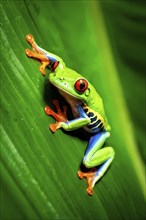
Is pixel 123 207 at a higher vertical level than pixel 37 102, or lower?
lower

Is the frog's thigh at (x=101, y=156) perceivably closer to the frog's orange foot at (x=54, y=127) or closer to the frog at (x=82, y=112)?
the frog at (x=82, y=112)

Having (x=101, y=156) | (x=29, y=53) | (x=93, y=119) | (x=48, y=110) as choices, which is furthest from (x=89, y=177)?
(x=29, y=53)

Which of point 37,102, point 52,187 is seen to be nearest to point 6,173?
point 52,187

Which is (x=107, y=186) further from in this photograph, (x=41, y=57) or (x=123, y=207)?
(x=41, y=57)

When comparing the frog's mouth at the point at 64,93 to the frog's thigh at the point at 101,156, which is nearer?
the frog's mouth at the point at 64,93

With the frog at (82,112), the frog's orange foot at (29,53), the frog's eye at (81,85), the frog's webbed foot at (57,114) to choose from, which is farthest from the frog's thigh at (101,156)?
the frog's orange foot at (29,53)

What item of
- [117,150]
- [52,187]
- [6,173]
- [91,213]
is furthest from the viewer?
[117,150]

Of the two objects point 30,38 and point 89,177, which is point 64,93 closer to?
point 30,38
